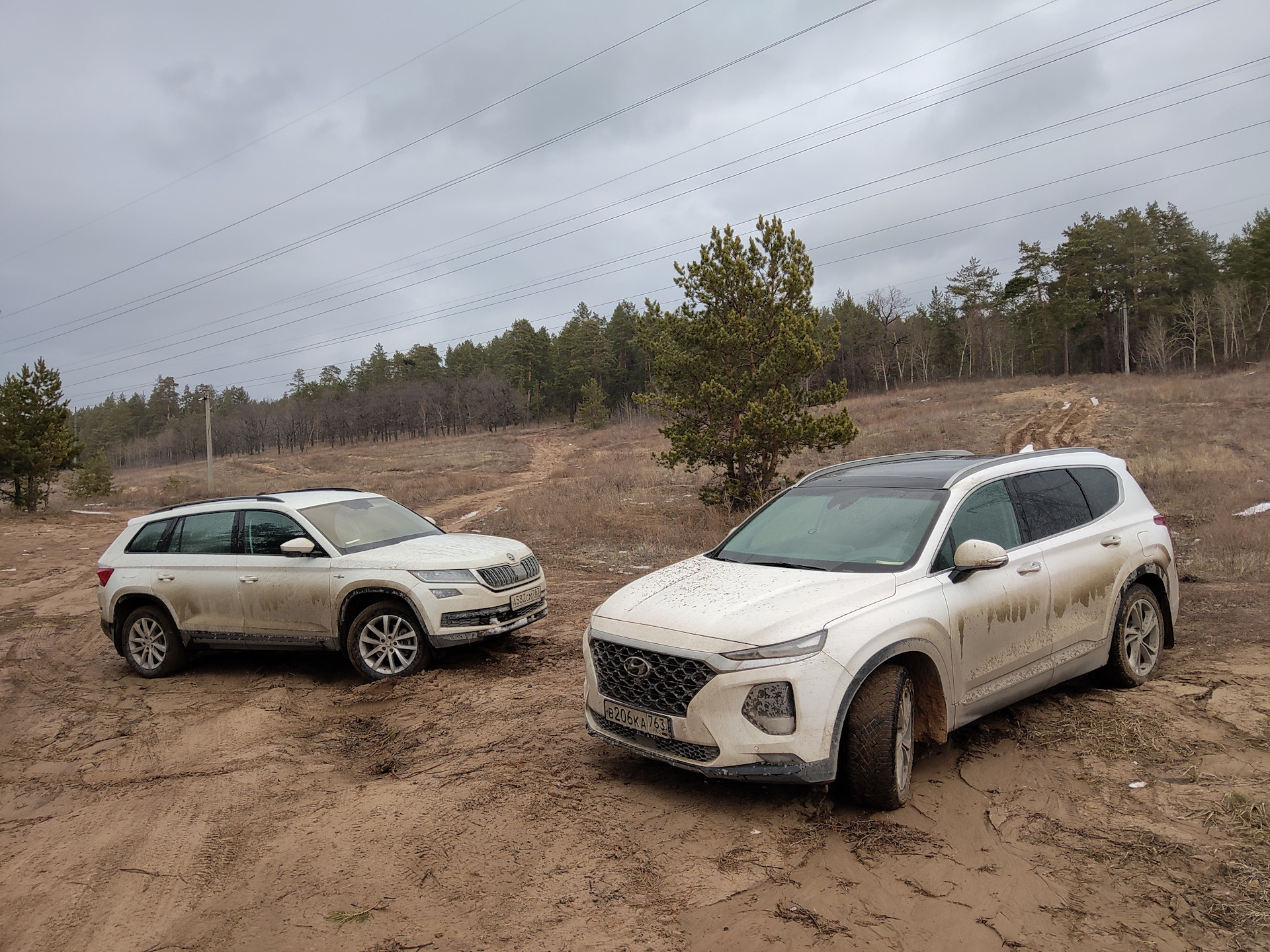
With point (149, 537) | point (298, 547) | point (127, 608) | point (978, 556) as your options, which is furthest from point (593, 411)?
point (978, 556)

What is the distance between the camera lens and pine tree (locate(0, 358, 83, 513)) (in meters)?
27.2

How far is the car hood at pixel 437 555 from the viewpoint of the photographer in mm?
6816

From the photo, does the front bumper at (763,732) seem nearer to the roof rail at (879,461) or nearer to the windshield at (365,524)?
the roof rail at (879,461)

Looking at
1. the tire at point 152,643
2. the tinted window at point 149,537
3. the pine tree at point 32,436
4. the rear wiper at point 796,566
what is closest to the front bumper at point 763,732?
the rear wiper at point 796,566

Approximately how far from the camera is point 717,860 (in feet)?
11.4

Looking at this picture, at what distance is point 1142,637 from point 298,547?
6.89 metres

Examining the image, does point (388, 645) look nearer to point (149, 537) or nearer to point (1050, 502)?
point (149, 537)

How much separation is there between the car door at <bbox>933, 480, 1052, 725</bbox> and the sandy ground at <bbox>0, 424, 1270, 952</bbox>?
0.43m

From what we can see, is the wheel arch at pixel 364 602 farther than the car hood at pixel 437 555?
No

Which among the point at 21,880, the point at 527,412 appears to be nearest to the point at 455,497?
the point at 21,880

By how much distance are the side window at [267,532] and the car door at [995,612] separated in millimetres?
5696

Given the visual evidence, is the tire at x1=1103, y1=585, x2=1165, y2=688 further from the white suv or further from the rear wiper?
the rear wiper

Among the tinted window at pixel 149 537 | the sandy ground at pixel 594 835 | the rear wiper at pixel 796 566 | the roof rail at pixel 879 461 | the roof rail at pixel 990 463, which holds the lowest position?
the sandy ground at pixel 594 835

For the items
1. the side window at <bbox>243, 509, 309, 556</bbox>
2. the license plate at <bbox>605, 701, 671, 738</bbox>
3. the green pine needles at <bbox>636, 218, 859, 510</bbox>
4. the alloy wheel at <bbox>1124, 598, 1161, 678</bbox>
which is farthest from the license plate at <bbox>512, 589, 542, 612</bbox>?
the green pine needles at <bbox>636, 218, 859, 510</bbox>
